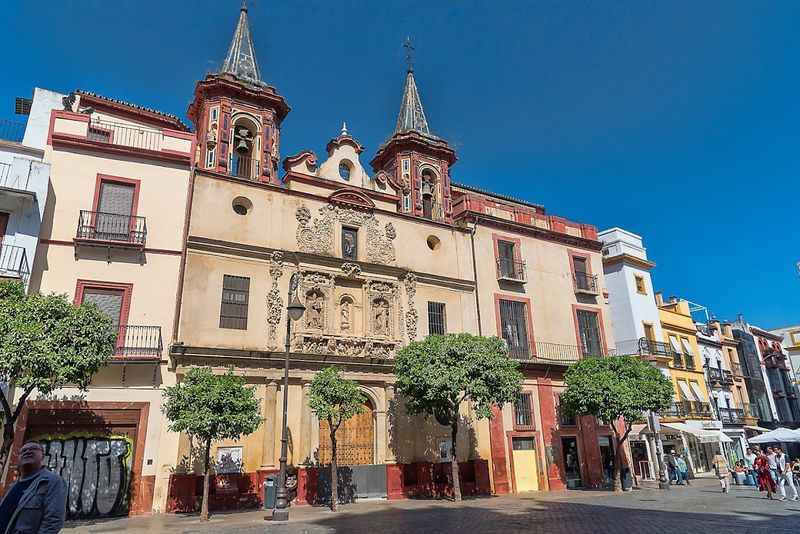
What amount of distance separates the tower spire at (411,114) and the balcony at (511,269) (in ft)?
28.4

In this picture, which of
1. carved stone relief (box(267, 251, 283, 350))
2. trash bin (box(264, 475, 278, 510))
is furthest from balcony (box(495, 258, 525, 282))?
trash bin (box(264, 475, 278, 510))

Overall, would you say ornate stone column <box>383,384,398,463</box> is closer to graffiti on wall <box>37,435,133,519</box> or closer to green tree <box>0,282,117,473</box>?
graffiti on wall <box>37,435,133,519</box>

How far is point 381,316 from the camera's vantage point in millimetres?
23484

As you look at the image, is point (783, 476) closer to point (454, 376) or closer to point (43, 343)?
point (454, 376)

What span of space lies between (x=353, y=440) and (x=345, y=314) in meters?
5.06

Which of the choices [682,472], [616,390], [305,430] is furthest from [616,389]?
[305,430]

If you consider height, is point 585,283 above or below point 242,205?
below

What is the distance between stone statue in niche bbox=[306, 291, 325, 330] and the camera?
21.6 metres

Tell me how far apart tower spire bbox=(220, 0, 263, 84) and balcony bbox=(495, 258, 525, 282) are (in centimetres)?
1486

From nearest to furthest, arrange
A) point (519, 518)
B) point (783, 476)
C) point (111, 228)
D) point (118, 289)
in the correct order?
point (519, 518) < point (118, 289) < point (111, 228) < point (783, 476)

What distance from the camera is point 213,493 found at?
1750 centimetres

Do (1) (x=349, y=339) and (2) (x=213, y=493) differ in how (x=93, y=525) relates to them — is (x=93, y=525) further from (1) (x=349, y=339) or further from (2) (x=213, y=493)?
(1) (x=349, y=339)

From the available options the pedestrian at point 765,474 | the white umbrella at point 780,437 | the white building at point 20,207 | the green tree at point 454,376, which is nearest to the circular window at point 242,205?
the white building at point 20,207

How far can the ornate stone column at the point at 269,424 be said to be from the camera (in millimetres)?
18797
